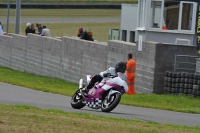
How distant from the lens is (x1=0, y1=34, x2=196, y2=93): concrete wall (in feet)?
84.2

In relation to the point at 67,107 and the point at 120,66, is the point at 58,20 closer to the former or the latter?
the point at 67,107

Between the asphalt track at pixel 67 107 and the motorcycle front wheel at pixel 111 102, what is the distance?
17 centimetres

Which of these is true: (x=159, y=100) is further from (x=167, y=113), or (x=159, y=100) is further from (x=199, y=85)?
(x=167, y=113)

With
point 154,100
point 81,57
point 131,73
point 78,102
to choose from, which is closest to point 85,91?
point 78,102

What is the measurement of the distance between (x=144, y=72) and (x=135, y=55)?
1057mm

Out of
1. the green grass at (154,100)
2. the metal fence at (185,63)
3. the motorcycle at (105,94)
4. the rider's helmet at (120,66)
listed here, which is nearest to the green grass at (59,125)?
the motorcycle at (105,94)

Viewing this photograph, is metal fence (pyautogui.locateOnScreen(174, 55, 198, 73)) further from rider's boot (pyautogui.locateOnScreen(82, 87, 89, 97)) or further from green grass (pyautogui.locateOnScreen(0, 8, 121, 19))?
green grass (pyautogui.locateOnScreen(0, 8, 121, 19))

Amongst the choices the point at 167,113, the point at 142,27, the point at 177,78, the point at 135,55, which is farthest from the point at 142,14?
the point at 167,113

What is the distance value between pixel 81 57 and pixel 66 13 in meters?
29.7

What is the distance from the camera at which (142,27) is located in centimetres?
2883

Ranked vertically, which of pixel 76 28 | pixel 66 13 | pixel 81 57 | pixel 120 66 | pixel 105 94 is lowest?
pixel 105 94

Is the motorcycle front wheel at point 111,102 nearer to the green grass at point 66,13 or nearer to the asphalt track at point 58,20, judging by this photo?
the asphalt track at point 58,20

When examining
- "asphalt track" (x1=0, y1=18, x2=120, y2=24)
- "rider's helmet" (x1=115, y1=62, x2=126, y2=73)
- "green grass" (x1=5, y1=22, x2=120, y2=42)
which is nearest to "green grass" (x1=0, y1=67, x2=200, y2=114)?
"rider's helmet" (x1=115, y1=62, x2=126, y2=73)

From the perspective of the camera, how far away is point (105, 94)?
714 inches
